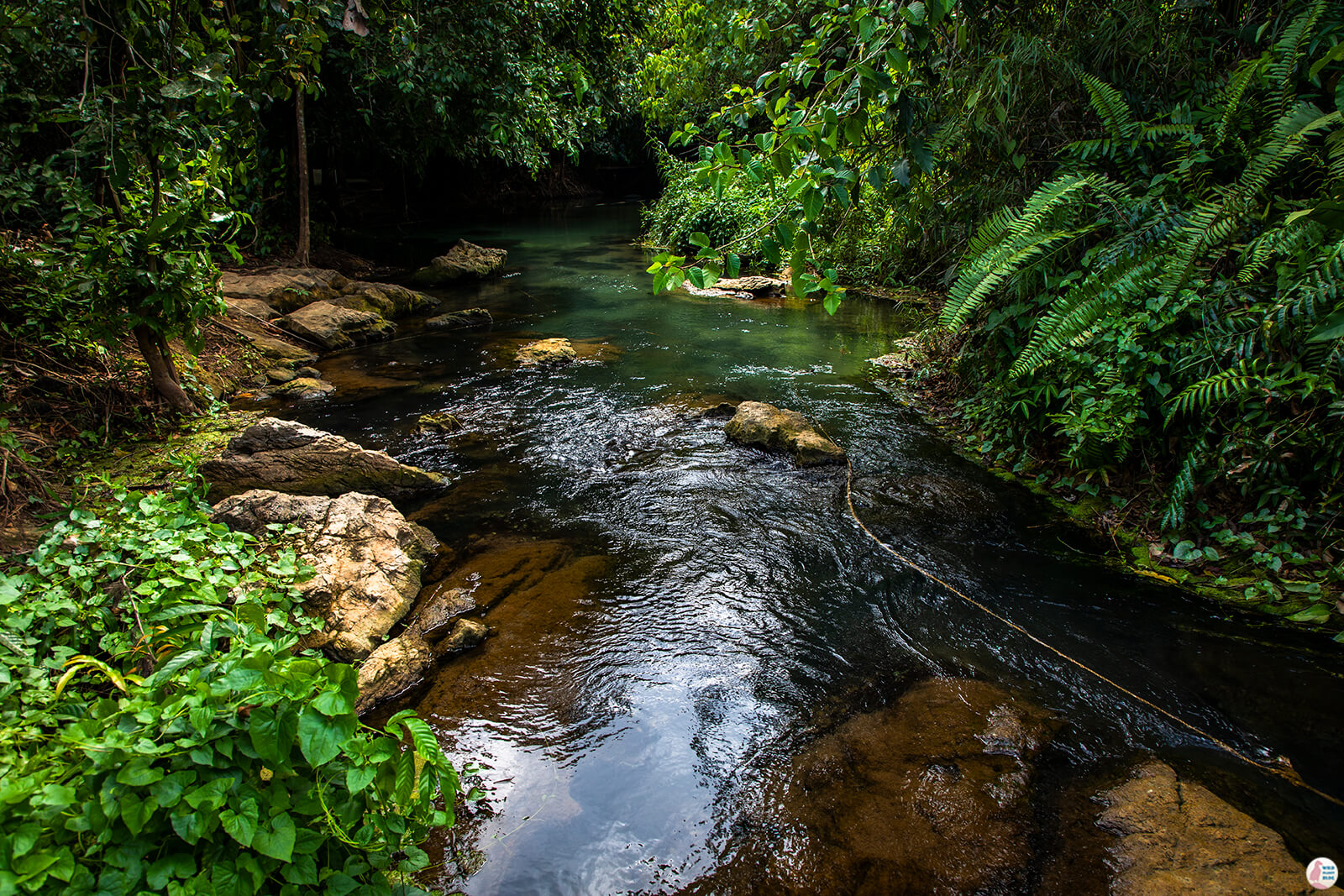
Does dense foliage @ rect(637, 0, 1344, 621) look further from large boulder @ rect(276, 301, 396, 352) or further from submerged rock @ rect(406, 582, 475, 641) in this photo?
large boulder @ rect(276, 301, 396, 352)

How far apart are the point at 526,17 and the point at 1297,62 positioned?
9635 mm

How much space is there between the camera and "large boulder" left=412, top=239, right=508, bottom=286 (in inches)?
509

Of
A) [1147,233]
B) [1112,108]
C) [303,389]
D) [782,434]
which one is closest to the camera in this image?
[1147,233]

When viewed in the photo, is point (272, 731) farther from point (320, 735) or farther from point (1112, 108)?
point (1112, 108)

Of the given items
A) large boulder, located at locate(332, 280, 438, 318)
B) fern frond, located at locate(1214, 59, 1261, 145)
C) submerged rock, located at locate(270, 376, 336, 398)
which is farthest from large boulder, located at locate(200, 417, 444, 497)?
fern frond, located at locate(1214, 59, 1261, 145)

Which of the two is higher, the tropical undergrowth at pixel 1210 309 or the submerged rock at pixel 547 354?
the tropical undergrowth at pixel 1210 309

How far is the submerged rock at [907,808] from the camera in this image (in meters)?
2.28

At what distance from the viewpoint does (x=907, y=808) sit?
252 cm

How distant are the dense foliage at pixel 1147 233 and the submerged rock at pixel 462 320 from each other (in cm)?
667

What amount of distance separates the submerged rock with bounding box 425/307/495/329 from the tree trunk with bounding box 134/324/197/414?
436 cm

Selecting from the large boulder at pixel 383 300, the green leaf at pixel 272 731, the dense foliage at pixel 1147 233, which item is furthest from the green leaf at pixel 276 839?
the large boulder at pixel 383 300

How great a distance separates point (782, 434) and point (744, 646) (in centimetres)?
258

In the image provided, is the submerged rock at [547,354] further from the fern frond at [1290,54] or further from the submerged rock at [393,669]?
the fern frond at [1290,54]

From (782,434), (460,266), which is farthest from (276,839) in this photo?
(460,266)
